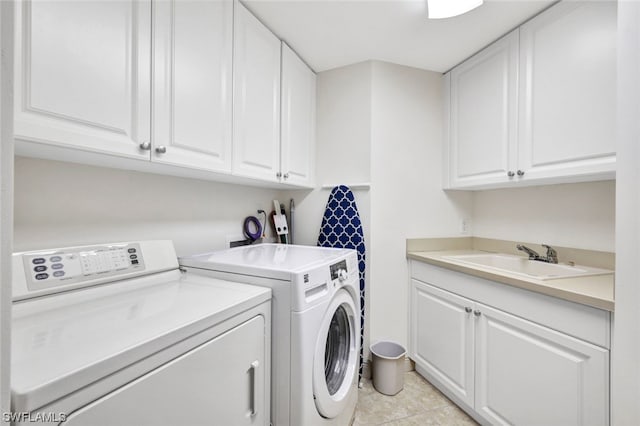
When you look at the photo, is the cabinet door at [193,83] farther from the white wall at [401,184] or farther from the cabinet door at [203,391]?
the white wall at [401,184]

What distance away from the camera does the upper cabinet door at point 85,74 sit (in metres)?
0.72

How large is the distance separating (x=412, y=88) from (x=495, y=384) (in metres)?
2.10

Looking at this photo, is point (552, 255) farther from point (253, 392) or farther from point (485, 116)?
point (253, 392)

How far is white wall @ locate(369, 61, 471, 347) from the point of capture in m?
2.10

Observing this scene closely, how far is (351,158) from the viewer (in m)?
2.16

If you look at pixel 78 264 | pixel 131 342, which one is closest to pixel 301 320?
pixel 131 342

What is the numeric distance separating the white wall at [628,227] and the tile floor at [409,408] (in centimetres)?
93

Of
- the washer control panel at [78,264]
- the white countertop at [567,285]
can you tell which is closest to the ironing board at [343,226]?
the white countertop at [567,285]

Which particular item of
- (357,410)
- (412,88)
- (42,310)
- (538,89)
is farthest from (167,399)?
(412,88)

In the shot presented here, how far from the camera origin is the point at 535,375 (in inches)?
50.0

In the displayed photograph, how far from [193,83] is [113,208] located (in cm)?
66

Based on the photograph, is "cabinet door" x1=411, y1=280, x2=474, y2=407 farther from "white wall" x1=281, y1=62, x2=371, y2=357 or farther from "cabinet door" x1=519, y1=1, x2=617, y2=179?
"cabinet door" x1=519, y1=1, x2=617, y2=179

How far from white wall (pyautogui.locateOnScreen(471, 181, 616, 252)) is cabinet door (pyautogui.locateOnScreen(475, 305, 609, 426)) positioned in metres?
0.78

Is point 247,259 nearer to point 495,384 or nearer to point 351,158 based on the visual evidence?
point 351,158
